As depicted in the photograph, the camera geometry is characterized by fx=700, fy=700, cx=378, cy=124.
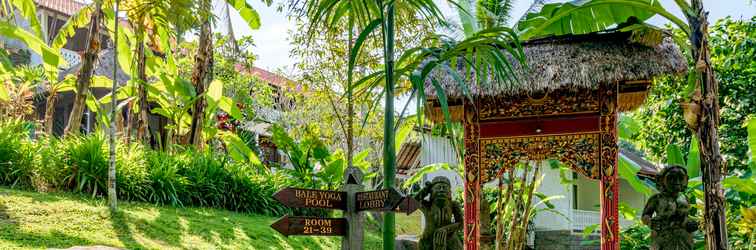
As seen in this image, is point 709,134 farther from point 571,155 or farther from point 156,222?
point 156,222

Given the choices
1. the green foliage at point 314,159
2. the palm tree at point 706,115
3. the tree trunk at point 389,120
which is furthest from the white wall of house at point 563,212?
the tree trunk at point 389,120

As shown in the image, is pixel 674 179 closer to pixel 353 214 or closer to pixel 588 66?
pixel 588 66

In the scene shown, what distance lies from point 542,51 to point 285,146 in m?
5.28

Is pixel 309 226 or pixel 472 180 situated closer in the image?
pixel 309 226

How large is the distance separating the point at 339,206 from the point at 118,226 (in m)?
4.25

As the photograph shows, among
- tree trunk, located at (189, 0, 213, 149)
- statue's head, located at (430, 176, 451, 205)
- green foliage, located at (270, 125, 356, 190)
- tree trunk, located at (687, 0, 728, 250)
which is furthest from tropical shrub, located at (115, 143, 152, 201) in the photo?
tree trunk, located at (687, 0, 728, 250)

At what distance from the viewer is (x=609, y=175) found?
7.05 meters

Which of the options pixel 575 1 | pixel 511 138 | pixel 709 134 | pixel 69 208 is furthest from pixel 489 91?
pixel 69 208

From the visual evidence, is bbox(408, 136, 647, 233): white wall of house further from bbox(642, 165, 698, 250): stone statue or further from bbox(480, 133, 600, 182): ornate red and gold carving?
bbox(642, 165, 698, 250): stone statue

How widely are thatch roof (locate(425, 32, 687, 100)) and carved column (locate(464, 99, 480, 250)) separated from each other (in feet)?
1.36

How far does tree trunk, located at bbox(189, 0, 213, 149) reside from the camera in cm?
1035

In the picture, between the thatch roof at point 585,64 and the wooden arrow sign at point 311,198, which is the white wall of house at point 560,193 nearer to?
the thatch roof at point 585,64

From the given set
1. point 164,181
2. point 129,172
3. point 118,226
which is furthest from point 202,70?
point 118,226

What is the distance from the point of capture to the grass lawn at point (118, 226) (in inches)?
266
